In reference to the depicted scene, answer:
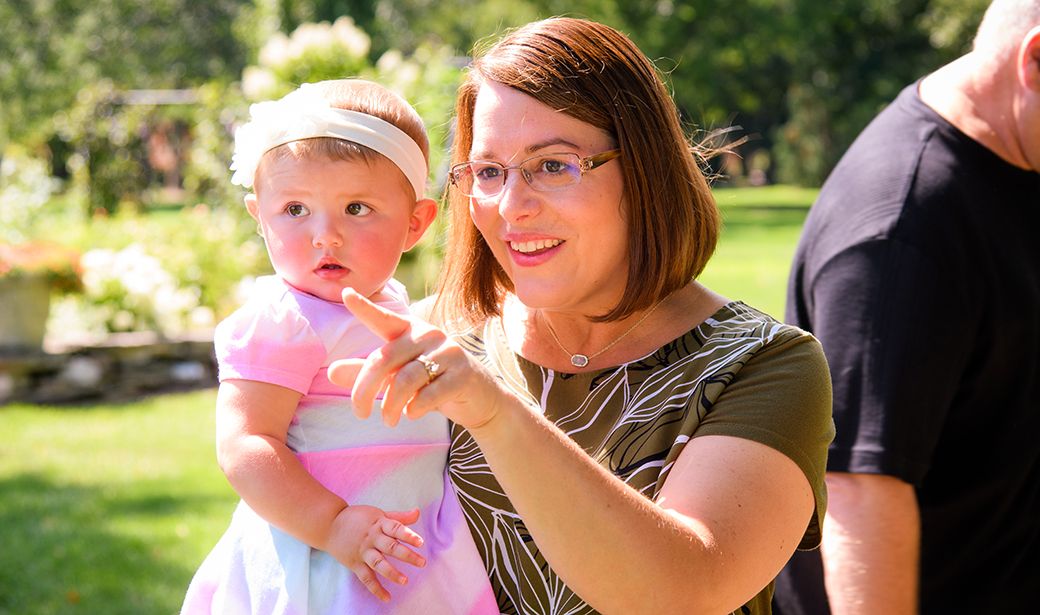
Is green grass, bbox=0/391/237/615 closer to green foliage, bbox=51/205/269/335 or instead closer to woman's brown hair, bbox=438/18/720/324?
green foliage, bbox=51/205/269/335

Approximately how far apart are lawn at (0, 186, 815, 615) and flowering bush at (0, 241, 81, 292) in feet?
3.09

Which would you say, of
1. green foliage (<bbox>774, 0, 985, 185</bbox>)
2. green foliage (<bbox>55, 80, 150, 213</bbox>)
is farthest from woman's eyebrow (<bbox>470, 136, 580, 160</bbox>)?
green foliage (<bbox>774, 0, 985, 185</bbox>)

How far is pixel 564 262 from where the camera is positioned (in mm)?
2102

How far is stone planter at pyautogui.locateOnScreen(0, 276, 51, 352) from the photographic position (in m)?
8.55

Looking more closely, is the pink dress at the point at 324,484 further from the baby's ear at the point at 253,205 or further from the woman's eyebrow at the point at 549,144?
the woman's eyebrow at the point at 549,144

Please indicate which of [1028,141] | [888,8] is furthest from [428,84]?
[888,8]

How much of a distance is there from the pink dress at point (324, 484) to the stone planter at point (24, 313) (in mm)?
7069

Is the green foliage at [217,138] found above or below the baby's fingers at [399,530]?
below

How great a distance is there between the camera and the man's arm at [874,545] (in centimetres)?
255

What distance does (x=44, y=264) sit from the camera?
28.4 feet

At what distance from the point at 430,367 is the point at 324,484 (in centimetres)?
61

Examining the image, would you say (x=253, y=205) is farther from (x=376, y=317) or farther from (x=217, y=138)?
(x=217, y=138)

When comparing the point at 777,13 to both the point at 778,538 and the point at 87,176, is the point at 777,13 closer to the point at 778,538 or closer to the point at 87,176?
the point at 87,176

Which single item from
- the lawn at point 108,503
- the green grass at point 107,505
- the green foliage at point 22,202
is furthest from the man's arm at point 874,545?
the green foliage at point 22,202
